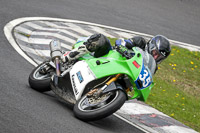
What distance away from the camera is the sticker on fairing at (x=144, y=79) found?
19.0 feet

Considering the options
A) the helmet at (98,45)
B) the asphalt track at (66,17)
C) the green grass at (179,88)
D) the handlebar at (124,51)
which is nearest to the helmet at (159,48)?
the handlebar at (124,51)

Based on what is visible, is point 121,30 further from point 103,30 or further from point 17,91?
point 17,91

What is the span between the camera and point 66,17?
12.4 metres

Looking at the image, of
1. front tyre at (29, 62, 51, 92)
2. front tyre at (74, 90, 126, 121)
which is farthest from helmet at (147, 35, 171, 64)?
front tyre at (29, 62, 51, 92)

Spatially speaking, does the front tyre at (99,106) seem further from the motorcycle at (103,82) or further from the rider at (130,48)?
the rider at (130,48)

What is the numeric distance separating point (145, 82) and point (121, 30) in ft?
23.5

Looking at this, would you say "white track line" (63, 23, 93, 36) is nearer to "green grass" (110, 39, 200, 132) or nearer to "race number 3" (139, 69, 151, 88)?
"green grass" (110, 39, 200, 132)

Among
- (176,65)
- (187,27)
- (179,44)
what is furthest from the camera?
(187,27)

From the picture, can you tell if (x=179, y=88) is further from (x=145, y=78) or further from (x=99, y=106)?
(x=99, y=106)

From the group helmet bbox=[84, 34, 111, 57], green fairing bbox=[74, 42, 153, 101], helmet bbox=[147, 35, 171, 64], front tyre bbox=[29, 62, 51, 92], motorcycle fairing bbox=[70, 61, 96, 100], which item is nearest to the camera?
green fairing bbox=[74, 42, 153, 101]

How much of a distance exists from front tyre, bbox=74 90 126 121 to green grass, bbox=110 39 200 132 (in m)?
2.53

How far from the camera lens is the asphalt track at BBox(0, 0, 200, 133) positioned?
5.12 meters

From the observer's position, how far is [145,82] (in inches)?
231

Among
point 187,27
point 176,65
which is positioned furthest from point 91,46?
point 187,27
